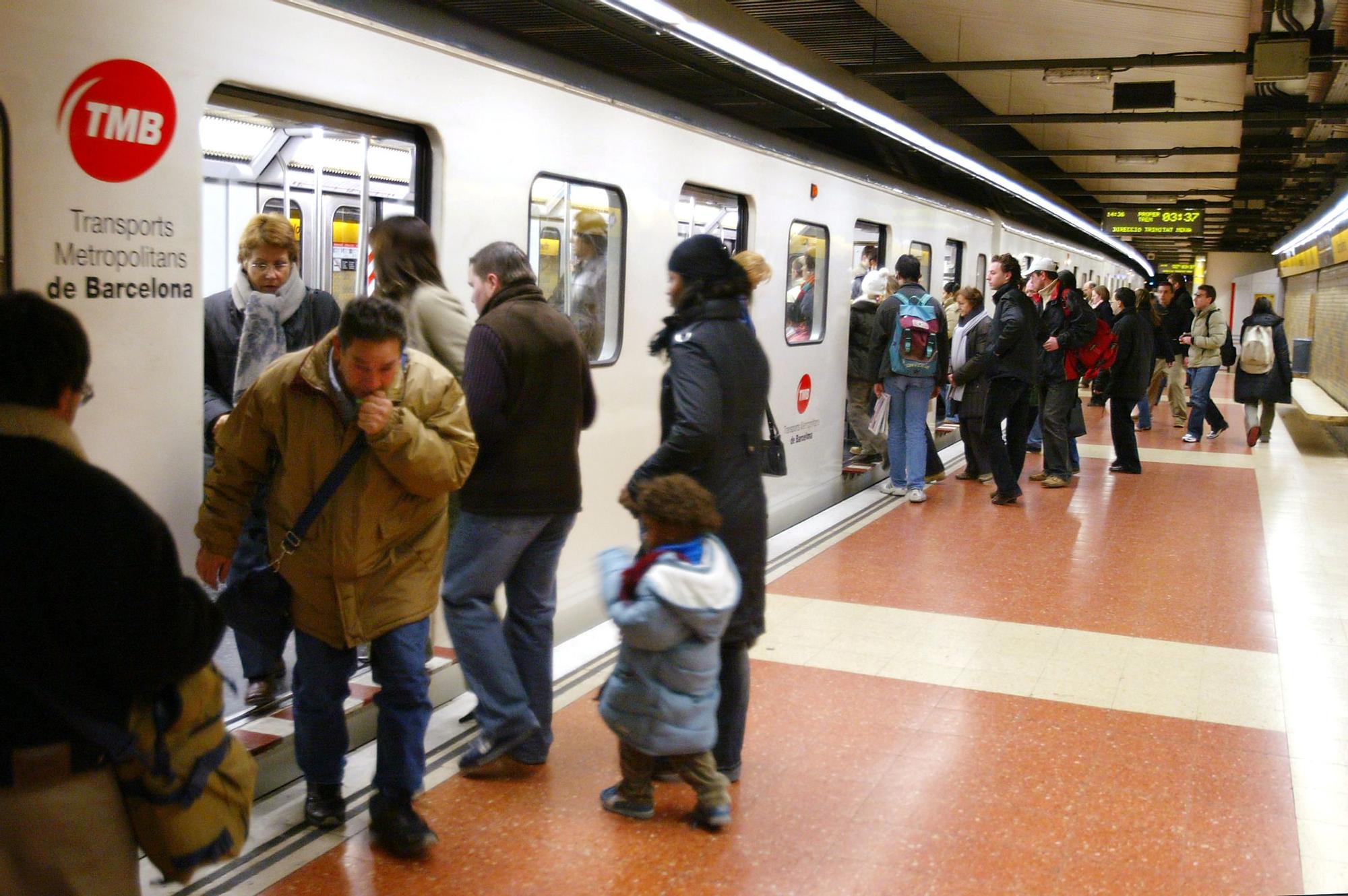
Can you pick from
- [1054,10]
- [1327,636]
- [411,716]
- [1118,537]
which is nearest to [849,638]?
[1327,636]

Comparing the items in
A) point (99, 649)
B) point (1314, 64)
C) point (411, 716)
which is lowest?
point (411, 716)

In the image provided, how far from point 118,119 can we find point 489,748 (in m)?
1.98

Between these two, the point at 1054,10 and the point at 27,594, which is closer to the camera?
the point at 27,594

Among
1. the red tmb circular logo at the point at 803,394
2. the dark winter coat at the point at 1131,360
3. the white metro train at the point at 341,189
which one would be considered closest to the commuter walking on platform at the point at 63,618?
the white metro train at the point at 341,189

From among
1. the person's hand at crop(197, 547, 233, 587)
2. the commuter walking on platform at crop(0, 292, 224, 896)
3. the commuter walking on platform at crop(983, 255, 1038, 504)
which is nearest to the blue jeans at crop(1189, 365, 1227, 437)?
the commuter walking on platform at crop(983, 255, 1038, 504)

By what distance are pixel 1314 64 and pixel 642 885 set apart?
8.55 m

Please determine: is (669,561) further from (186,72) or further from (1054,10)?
(1054,10)

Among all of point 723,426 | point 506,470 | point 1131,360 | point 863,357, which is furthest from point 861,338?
point 506,470

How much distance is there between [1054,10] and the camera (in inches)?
345

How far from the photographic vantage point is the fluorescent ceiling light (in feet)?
13.7

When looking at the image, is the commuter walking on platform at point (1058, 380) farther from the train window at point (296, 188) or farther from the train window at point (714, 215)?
the train window at point (296, 188)

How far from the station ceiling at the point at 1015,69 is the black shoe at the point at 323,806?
2.36 meters

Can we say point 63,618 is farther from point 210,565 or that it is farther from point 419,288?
point 419,288

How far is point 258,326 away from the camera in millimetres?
3699
